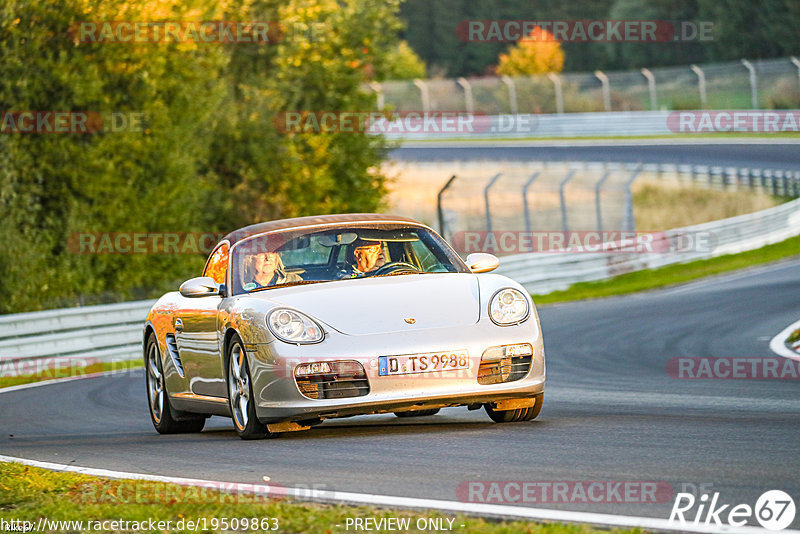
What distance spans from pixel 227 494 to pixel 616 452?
1984 millimetres

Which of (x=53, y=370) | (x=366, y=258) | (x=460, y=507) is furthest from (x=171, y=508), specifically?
(x=53, y=370)

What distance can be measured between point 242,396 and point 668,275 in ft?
62.2

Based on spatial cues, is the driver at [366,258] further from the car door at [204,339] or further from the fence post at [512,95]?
the fence post at [512,95]

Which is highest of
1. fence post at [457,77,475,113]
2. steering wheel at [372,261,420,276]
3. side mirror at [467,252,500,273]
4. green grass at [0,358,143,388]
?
side mirror at [467,252,500,273]

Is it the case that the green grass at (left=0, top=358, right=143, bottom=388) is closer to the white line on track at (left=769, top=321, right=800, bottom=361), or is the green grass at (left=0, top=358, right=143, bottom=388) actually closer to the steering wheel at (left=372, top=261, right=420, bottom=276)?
the white line on track at (left=769, top=321, right=800, bottom=361)

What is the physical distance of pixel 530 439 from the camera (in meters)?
7.36

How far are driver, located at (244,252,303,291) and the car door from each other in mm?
277

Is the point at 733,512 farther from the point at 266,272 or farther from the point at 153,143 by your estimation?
the point at 153,143

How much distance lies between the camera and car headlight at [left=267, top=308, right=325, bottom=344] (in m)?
7.68

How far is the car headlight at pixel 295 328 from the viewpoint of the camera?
25.2 ft

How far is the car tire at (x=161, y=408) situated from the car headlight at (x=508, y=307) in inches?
117

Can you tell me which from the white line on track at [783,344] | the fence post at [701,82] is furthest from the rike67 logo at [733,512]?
the fence post at [701,82]

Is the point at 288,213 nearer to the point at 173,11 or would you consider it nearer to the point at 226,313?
the point at 173,11

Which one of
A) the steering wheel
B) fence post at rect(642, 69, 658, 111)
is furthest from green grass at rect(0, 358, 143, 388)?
fence post at rect(642, 69, 658, 111)
